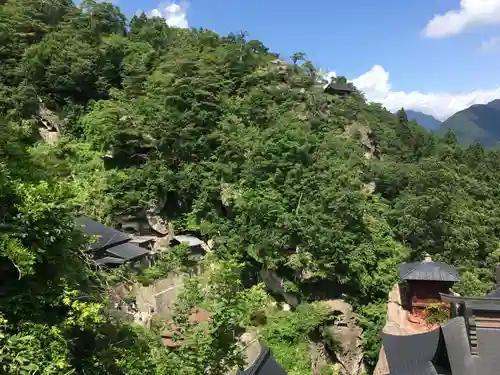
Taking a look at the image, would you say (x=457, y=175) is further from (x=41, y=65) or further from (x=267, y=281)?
(x=41, y=65)

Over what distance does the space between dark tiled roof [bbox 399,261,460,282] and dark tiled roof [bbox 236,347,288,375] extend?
392 inches

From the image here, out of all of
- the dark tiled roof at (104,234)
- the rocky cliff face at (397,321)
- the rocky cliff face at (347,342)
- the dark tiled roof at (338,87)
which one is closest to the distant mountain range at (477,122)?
the dark tiled roof at (338,87)

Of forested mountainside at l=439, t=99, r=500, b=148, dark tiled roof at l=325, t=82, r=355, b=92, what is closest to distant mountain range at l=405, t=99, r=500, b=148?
forested mountainside at l=439, t=99, r=500, b=148

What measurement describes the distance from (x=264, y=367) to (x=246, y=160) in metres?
14.8

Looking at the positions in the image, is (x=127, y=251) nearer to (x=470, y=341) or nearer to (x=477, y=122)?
(x=470, y=341)

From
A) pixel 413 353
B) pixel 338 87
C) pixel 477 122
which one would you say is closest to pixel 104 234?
pixel 413 353

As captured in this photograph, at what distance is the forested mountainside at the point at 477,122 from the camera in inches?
3733

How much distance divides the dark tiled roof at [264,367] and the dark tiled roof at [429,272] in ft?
32.7

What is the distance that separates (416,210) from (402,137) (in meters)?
11.4

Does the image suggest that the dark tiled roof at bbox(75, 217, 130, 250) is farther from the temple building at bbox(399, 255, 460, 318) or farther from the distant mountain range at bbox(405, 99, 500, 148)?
the distant mountain range at bbox(405, 99, 500, 148)

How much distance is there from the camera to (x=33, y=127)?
28438mm

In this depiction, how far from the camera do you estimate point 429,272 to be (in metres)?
17.8

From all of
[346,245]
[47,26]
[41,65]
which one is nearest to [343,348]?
[346,245]

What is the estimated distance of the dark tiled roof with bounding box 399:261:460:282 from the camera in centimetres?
1745
